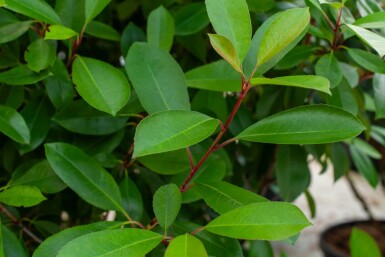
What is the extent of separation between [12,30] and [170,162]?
9.3 inches

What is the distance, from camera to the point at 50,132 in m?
0.73

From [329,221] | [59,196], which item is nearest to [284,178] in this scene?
[59,196]

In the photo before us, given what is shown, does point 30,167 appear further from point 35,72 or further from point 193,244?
point 193,244

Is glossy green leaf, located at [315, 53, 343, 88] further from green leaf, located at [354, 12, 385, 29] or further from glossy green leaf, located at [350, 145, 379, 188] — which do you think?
glossy green leaf, located at [350, 145, 379, 188]

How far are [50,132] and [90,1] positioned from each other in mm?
196

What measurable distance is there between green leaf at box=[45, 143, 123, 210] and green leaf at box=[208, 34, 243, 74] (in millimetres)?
210

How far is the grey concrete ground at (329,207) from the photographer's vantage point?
2.33 metres

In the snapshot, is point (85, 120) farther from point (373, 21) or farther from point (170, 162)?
point (373, 21)

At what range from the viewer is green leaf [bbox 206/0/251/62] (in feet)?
1.73

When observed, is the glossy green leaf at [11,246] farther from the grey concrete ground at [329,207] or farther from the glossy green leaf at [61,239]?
the grey concrete ground at [329,207]

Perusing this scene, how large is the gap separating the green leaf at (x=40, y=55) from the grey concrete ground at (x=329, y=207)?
5.92 ft

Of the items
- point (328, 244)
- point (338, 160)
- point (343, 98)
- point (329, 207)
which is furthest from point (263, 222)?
point (329, 207)

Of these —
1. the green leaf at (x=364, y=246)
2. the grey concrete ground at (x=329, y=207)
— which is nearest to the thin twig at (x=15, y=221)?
the green leaf at (x=364, y=246)

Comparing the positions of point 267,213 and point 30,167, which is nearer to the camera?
point 267,213
